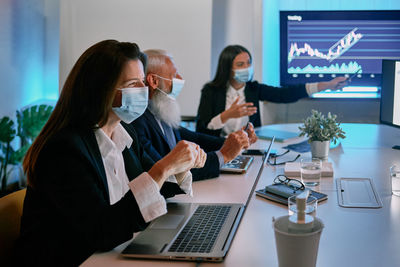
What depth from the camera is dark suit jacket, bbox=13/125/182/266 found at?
Result: 4.41ft

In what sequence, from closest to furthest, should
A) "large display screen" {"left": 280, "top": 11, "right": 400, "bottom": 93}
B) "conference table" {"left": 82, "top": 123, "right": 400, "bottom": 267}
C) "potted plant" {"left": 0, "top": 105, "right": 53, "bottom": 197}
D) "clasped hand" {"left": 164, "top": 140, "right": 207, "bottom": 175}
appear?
"conference table" {"left": 82, "top": 123, "right": 400, "bottom": 267} → "clasped hand" {"left": 164, "top": 140, "right": 207, "bottom": 175} → "potted plant" {"left": 0, "top": 105, "right": 53, "bottom": 197} → "large display screen" {"left": 280, "top": 11, "right": 400, "bottom": 93}

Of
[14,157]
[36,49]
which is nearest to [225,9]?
[36,49]

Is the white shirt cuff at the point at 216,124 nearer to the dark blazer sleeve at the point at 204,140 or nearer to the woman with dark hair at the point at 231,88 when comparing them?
the woman with dark hair at the point at 231,88

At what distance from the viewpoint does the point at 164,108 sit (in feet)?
7.45

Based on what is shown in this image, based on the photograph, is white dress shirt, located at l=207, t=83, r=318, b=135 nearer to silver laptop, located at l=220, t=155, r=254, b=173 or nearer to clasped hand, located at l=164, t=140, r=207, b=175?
silver laptop, located at l=220, t=155, r=254, b=173

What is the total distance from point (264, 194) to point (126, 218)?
0.65 m

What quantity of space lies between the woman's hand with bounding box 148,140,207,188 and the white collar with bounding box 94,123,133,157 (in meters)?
0.23

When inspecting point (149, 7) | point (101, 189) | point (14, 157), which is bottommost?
point (14, 157)

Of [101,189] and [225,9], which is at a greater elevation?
[225,9]

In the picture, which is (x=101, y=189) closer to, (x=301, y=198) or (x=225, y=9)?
(x=301, y=198)

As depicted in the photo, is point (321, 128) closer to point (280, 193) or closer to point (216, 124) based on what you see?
point (280, 193)

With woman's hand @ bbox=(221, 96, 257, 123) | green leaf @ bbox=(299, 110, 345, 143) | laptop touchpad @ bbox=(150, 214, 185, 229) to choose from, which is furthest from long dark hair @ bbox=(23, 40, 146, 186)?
woman's hand @ bbox=(221, 96, 257, 123)

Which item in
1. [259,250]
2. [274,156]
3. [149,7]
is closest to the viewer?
[259,250]

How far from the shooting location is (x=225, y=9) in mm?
4676
